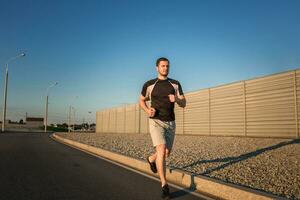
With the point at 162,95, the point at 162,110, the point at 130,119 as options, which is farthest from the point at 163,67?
the point at 130,119

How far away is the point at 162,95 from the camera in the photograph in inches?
238

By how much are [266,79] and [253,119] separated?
2.59 m

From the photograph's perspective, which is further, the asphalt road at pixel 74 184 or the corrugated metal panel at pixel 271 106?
the corrugated metal panel at pixel 271 106

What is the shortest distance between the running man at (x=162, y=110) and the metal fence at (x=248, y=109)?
596 inches

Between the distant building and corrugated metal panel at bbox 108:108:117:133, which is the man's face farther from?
the distant building

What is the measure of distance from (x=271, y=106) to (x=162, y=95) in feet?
54.8

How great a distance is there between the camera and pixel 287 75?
2048 centimetres

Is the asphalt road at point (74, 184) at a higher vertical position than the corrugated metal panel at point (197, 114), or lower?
lower

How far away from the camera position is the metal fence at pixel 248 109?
20156mm

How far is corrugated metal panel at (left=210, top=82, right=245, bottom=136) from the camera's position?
24.3 metres

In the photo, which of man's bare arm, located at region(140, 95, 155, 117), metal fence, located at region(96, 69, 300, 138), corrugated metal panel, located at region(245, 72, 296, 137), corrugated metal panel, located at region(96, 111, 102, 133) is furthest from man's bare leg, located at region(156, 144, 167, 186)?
corrugated metal panel, located at region(96, 111, 102, 133)

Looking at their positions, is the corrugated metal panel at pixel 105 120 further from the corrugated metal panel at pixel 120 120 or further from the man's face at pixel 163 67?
the man's face at pixel 163 67

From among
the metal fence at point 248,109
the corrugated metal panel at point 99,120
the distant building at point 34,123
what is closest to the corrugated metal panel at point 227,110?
the metal fence at point 248,109

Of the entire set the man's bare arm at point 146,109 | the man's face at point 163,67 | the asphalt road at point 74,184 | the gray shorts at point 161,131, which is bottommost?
the asphalt road at point 74,184
